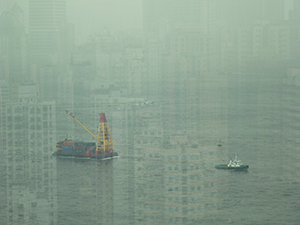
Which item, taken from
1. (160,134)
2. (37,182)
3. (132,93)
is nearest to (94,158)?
(37,182)

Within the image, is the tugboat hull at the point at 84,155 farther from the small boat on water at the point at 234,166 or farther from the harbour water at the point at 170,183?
the small boat on water at the point at 234,166

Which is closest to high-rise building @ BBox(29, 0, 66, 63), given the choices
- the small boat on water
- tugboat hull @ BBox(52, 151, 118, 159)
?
tugboat hull @ BBox(52, 151, 118, 159)

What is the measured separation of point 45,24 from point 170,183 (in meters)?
19.5

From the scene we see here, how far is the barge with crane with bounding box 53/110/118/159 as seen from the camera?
803 centimetres

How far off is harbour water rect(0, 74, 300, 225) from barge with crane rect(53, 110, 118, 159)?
0.18 m

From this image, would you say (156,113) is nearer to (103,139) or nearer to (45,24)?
(103,139)

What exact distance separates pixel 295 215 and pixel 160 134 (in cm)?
434

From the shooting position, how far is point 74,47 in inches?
1088

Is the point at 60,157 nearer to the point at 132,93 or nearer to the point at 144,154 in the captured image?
the point at 144,154

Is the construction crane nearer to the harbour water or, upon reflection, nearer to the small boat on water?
the harbour water

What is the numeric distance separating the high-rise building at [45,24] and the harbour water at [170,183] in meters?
15.2

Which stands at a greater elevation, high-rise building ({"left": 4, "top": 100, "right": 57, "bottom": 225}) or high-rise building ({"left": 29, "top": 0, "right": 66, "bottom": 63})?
high-rise building ({"left": 29, "top": 0, "right": 66, "bottom": 63})

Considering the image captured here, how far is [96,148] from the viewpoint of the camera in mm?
8148

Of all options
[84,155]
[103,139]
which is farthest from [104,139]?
[84,155]
